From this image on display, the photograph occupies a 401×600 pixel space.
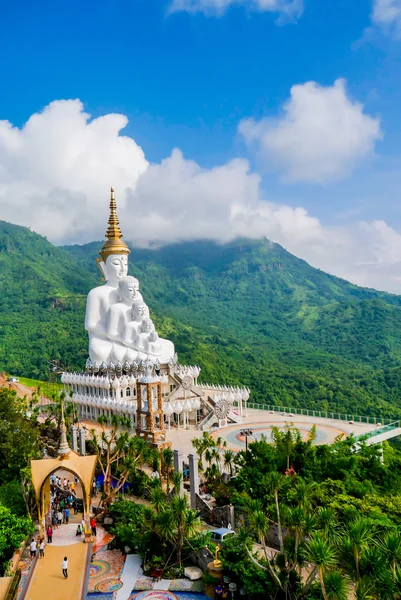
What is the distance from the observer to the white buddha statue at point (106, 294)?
3574 centimetres

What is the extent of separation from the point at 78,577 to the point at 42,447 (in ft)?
34.5

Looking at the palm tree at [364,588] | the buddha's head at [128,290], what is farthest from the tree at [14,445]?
the buddha's head at [128,290]

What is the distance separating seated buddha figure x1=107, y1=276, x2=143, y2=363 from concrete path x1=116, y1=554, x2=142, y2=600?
19.8 metres

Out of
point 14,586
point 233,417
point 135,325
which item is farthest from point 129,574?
point 135,325

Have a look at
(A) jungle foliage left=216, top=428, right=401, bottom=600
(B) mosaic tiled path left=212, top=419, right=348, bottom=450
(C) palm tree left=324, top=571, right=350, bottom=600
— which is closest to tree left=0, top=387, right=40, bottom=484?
(A) jungle foliage left=216, top=428, right=401, bottom=600

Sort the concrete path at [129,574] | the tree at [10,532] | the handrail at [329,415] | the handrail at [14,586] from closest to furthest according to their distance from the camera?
1. the handrail at [14,586]
2. the concrete path at [129,574]
3. the tree at [10,532]
4. the handrail at [329,415]

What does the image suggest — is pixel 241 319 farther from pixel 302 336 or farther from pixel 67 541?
pixel 67 541

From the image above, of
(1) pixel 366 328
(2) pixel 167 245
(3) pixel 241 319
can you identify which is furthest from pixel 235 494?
(2) pixel 167 245

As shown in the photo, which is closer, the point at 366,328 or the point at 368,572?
the point at 368,572

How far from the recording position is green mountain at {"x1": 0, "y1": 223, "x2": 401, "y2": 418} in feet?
182

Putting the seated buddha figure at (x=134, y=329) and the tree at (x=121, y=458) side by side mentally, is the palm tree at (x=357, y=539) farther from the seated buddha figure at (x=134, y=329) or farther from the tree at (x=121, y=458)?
the seated buddha figure at (x=134, y=329)

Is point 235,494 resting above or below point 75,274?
below

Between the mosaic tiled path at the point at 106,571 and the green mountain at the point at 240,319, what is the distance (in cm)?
3332

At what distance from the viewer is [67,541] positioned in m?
16.2
